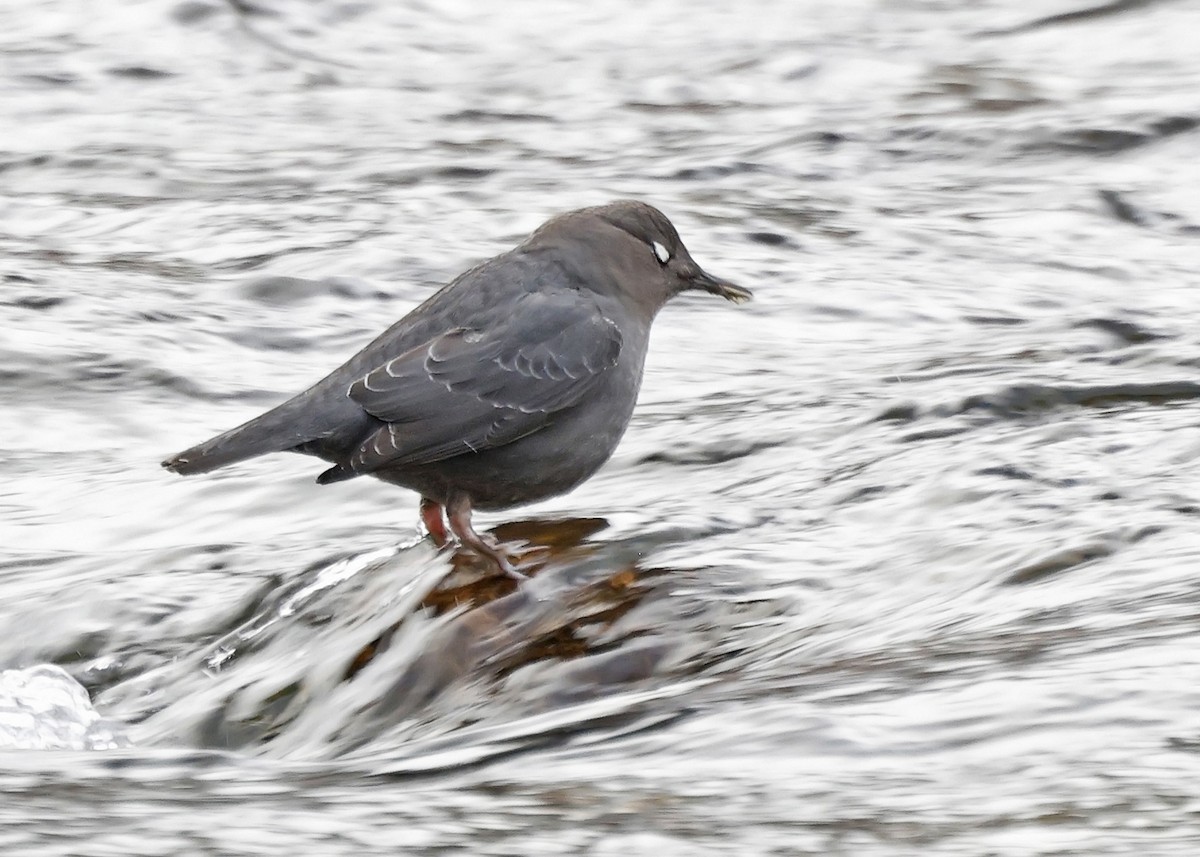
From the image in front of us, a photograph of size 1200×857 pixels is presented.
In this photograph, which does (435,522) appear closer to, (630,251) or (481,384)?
(481,384)

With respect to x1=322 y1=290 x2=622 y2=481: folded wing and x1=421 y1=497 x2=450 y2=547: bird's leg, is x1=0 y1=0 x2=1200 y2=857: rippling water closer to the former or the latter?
x1=421 y1=497 x2=450 y2=547: bird's leg

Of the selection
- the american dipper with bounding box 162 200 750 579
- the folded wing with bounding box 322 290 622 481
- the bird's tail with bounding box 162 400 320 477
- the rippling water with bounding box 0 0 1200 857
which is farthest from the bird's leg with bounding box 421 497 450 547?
the bird's tail with bounding box 162 400 320 477

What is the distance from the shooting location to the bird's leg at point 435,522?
5.87 m

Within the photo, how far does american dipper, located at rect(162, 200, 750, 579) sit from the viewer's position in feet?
17.9

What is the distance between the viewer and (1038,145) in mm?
10766

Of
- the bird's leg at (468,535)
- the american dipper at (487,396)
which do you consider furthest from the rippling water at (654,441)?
the american dipper at (487,396)

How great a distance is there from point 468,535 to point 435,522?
1.04ft

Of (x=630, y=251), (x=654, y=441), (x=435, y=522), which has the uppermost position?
(x=630, y=251)

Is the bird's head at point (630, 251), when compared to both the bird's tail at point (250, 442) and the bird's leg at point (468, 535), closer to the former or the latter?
the bird's leg at point (468, 535)

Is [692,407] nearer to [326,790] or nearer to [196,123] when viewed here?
[326,790]

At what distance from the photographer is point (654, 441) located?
7.24 meters

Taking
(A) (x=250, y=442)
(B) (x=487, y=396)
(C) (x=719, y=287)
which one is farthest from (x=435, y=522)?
(C) (x=719, y=287)

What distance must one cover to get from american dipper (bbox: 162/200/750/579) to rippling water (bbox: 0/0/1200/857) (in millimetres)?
275

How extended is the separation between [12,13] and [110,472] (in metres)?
7.09
